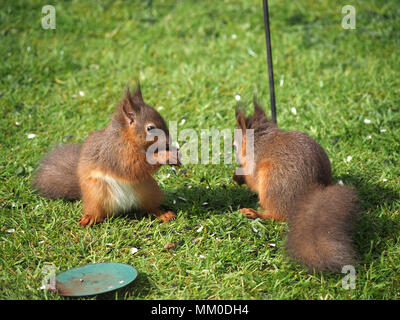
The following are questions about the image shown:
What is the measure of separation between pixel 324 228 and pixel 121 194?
1422mm

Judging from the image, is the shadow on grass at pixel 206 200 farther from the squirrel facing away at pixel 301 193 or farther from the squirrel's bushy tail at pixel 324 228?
the squirrel's bushy tail at pixel 324 228

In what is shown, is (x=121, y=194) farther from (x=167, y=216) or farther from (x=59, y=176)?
(x=59, y=176)

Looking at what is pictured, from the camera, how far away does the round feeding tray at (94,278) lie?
272 centimetres

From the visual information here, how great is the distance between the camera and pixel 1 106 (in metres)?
5.11

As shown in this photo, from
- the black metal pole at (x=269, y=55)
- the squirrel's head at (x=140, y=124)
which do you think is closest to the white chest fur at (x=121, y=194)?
the squirrel's head at (x=140, y=124)

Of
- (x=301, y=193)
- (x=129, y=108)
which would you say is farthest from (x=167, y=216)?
(x=301, y=193)

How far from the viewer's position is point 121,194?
3.41 meters

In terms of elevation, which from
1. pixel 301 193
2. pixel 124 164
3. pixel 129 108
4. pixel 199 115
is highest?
pixel 129 108

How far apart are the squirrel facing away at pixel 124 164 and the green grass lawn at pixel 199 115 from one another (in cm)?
15

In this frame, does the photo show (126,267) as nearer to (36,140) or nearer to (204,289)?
(204,289)
